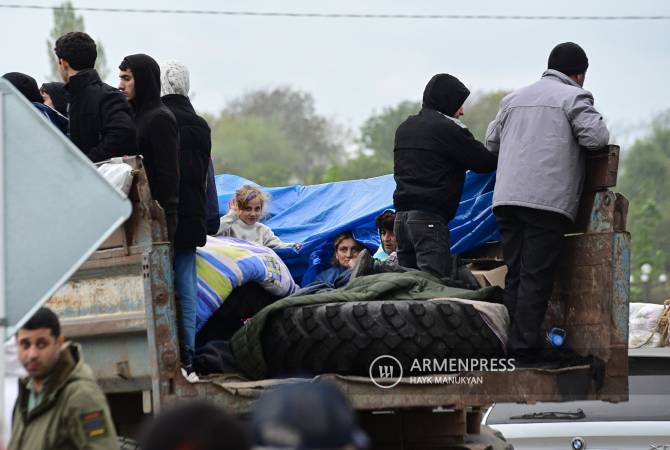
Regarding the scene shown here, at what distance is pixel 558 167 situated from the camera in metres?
7.09

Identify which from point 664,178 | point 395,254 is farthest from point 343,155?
point 395,254

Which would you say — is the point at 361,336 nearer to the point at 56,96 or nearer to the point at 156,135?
the point at 156,135

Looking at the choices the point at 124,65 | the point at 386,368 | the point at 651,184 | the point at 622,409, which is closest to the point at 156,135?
the point at 124,65

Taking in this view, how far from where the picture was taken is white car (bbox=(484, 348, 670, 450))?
1047 centimetres

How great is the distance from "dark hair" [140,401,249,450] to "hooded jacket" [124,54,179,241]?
13.4ft

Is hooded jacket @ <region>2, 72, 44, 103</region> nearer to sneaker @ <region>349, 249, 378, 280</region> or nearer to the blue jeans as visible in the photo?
the blue jeans

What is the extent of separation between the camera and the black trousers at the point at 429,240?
7.68 m

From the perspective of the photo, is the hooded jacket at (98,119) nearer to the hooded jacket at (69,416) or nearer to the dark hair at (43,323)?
the dark hair at (43,323)

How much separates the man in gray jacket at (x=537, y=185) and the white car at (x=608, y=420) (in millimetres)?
3341

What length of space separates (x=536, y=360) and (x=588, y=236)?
2.14ft

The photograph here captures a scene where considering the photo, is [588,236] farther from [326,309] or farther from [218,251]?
[218,251]

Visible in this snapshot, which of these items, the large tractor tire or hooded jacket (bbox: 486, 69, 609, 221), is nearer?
the large tractor tire

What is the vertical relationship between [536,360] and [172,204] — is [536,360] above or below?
below

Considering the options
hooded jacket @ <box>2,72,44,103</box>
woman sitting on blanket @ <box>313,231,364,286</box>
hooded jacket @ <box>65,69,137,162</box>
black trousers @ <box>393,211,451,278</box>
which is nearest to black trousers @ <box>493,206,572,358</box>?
black trousers @ <box>393,211,451,278</box>
